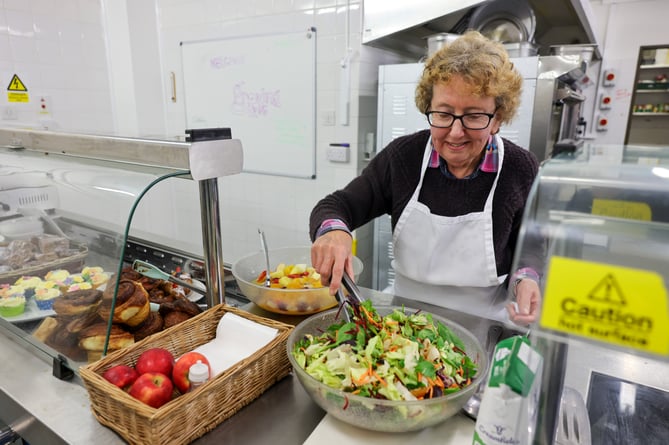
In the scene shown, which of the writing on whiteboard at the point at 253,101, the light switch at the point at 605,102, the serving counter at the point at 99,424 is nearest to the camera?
the serving counter at the point at 99,424

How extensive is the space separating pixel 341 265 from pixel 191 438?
0.47 meters

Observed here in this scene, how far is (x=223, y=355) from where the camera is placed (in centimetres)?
94

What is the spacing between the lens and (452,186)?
4.87 ft

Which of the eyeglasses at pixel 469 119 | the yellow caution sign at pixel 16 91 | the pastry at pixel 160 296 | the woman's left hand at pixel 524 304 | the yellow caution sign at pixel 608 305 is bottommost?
the pastry at pixel 160 296

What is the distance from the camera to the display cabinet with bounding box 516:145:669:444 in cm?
36

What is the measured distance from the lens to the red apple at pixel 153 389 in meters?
0.76

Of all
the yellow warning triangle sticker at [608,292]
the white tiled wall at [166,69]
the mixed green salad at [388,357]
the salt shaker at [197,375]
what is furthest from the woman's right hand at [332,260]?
the white tiled wall at [166,69]

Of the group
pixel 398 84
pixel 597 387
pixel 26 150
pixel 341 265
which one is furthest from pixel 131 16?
pixel 597 387

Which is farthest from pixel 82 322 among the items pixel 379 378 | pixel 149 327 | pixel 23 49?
pixel 23 49

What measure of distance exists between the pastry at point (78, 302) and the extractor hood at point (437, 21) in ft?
7.54

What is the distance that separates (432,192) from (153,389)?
107cm

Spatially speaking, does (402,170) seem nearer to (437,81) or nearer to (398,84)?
(437,81)

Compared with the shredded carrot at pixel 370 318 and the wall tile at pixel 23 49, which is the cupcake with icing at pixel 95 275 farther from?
the wall tile at pixel 23 49

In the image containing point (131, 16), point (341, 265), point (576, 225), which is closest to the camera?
point (576, 225)
